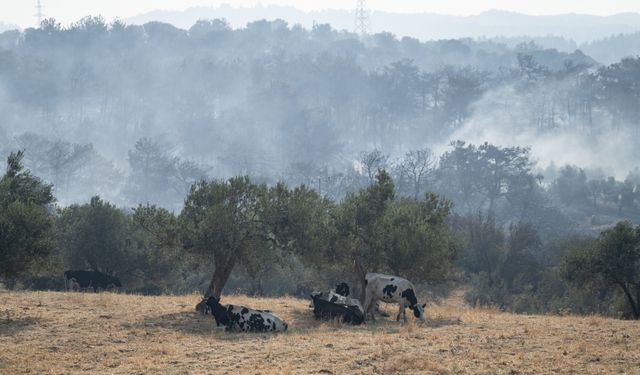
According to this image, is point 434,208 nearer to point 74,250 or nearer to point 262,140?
point 74,250

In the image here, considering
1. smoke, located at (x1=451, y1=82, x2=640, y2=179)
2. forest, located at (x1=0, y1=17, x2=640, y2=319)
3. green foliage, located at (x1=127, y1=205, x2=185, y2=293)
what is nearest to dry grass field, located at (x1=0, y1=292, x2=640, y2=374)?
forest, located at (x1=0, y1=17, x2=640, y2=319)


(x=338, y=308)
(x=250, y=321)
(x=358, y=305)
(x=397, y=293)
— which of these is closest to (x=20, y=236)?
(x=250, y=321)

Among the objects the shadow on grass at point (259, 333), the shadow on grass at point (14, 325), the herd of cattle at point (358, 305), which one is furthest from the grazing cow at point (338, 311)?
the shadow on grass at point (14, 325)

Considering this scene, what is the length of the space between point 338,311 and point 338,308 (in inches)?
4.7

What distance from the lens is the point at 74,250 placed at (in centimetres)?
4297

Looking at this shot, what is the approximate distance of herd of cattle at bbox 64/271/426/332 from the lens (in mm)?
23703

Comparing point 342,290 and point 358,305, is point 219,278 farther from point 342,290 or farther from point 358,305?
point 358,305

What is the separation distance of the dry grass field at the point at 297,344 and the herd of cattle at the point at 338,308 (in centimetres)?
53

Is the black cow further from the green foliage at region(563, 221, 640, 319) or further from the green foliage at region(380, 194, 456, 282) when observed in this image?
the green foliage at region(563, 221, 640, 319)

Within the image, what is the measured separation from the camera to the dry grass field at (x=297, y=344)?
58.2ft

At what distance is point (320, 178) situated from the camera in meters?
108

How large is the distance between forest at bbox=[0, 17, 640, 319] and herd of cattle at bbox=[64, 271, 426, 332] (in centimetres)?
265

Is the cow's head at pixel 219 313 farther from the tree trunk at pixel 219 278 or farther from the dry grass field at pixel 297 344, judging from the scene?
the tree trunk at pixel 219 278

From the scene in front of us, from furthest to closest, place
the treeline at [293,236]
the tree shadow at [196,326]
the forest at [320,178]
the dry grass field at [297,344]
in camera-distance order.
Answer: the forest at [320,178], the treeline at [293,236], the tree shadow at [196,326], the dry grass field at [297,344]
